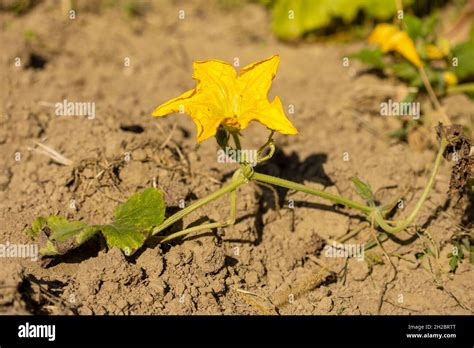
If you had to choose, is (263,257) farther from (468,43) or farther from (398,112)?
(468,43)

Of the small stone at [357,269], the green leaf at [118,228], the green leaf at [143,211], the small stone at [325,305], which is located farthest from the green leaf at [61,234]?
the small stone at [357,269]

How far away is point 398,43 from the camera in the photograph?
16.4ft

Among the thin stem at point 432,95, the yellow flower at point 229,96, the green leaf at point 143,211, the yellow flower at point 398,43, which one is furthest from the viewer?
the yellow flower at point 398,43

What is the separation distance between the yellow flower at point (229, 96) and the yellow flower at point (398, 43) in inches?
77.5

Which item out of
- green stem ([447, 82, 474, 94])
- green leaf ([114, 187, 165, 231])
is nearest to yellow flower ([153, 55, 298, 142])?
green leaf ([114, 187, 165, 231])

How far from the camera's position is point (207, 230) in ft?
11.6

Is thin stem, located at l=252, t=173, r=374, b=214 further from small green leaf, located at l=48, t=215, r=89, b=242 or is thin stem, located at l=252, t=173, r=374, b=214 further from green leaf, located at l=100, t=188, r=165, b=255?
small green leaf, located at l=48, t=215, r=89, b=242

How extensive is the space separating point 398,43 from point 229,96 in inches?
83.9

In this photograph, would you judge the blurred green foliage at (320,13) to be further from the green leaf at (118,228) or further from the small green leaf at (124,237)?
the small green leaf at (124,237)

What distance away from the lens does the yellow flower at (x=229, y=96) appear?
3.14 metres

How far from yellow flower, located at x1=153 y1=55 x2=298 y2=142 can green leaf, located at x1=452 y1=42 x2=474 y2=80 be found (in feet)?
7.38

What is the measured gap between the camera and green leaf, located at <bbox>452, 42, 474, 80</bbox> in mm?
5012

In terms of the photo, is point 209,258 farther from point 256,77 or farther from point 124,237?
point 256,77
